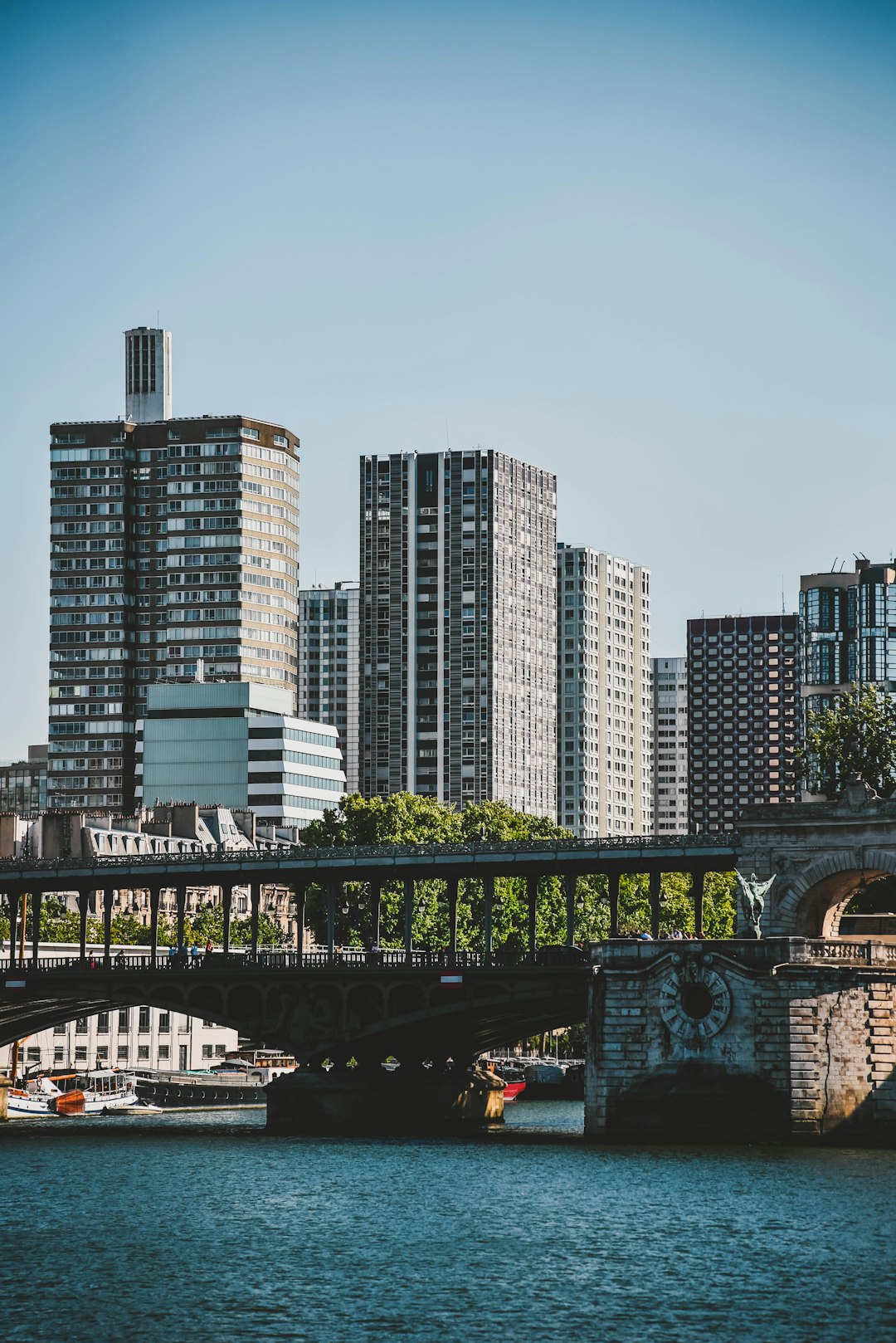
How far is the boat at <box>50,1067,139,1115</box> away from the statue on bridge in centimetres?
5492

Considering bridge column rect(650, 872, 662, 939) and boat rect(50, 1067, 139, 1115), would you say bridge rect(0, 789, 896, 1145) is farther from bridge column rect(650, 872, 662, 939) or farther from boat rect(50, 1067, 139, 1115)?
boat rect(50, 1067, 139, 1115)

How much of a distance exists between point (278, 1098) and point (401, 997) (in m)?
9.77

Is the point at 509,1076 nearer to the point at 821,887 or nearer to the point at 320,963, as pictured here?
the point at 320,963

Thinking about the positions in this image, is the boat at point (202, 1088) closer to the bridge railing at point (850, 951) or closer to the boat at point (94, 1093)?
the boat at point (94, 1093)

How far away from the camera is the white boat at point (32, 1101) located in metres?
153

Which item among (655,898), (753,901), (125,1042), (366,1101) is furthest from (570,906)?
(125,1042)

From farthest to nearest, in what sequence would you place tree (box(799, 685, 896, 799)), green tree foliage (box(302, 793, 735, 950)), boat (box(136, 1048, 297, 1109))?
green tree foliage (box(302, 793, 735, 950)) < boat (box(136, 1048, 297, 1109)) < tree (box(799, 685, 896, 799))

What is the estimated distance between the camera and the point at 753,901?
119 metres

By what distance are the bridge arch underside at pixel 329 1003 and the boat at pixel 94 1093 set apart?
17.4 metres

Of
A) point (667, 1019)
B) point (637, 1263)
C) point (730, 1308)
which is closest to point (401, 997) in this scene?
point (667, 1019)

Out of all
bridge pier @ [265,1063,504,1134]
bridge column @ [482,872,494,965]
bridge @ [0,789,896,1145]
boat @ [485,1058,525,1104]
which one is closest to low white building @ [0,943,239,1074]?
boat @ [485,1058,525,1104]

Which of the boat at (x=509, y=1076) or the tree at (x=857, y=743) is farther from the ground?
the tree at (x=857, y=743)

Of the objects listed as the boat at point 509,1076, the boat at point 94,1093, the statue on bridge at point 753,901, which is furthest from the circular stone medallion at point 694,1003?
the boat at point 509,1076

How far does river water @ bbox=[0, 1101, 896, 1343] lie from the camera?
66500 millimetres
